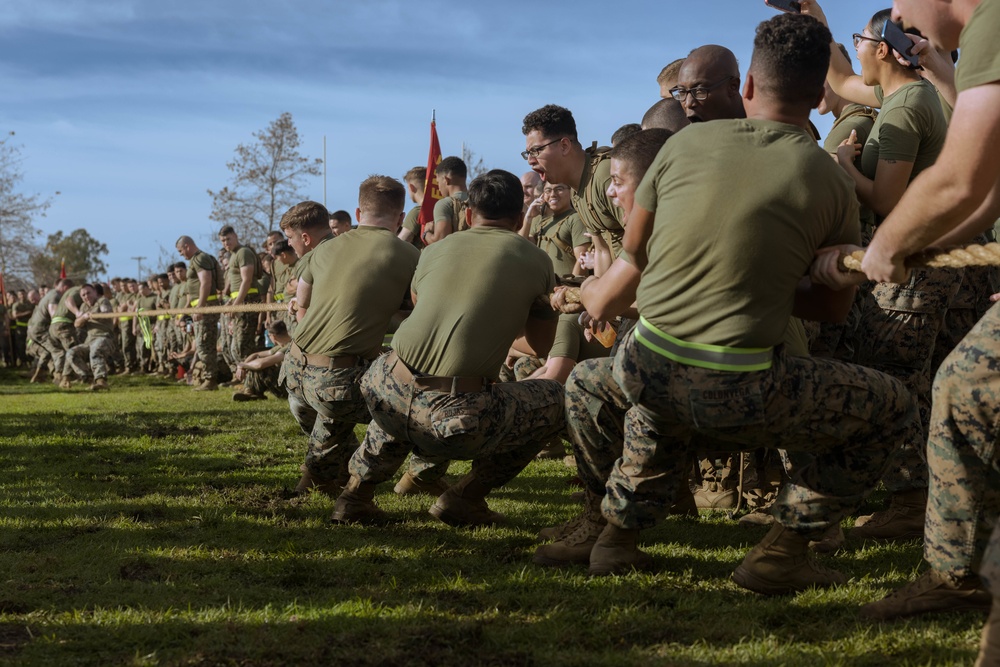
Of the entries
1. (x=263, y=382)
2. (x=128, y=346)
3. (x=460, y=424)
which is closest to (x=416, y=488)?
(x=460, y=424)

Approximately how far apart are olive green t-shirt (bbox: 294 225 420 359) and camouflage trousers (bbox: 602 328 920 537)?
2561 millimetres

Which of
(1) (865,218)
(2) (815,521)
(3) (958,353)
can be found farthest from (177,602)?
(1) (865,218)

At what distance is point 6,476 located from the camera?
7711 mm

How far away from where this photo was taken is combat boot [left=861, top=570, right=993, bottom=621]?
3504mm

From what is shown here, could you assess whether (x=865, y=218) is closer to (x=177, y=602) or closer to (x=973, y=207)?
(x=973, y=207)

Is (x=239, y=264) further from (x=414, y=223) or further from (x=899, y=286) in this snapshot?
(x=899, y=286)

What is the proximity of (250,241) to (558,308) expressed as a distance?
35.9 metres

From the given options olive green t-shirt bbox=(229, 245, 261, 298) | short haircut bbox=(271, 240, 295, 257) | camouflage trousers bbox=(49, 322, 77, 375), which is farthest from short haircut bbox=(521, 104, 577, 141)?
camouflage trousers bbox=(49, 322, 77, 375)

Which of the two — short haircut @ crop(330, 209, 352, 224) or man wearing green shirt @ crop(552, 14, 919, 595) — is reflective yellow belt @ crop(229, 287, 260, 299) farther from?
man wearing green shirt @ crop(552, 14, 919, 595)

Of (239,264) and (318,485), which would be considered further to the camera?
(239,264)

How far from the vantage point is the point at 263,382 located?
46.3 feet

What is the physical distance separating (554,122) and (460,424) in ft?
7.36

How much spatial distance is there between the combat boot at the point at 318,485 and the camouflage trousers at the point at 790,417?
303 centimetres

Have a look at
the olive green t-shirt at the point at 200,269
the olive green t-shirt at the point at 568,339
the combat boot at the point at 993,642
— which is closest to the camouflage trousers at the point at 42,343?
the olive green t-shirt at the point at 200,269
